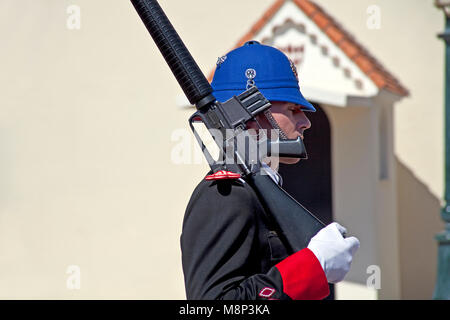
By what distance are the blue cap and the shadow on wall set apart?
5569 millimetres

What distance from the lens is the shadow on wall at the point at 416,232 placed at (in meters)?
7.68

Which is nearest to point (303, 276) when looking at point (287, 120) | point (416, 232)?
point (287, 120)

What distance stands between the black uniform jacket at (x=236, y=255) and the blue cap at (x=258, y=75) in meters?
0.33

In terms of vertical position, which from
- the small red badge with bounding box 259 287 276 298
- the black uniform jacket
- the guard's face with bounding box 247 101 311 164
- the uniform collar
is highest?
the guard's face with bounding box 247 101 311 164

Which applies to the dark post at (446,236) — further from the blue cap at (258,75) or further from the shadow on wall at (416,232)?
the blue cap at (258,75)

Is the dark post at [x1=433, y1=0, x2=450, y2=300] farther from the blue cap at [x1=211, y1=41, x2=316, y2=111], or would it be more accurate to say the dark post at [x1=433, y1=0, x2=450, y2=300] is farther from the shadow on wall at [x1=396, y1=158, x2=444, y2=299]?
the blue cap at [x1=211, y1=41, x2=316, y2=111]

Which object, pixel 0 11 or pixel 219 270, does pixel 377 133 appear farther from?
pixel 219 270

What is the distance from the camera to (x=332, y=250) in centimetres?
204

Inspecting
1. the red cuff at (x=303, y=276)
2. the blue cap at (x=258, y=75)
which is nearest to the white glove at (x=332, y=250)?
the red cuff at (x=303, y=276)

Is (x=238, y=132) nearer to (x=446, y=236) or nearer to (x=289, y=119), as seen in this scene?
(x=289, y=119)

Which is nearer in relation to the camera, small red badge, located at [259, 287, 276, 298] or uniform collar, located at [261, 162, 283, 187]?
small red badge, located at [259, 287, 276, 298]

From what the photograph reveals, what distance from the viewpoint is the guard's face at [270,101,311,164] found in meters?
2.27

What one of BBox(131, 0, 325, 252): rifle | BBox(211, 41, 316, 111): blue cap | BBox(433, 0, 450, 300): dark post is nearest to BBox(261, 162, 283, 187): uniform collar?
BBox(131, 0, 325, 252): rifle

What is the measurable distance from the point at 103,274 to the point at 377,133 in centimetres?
327
